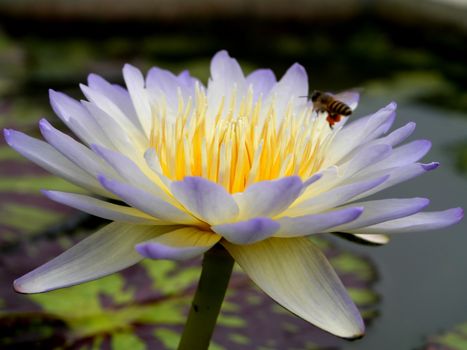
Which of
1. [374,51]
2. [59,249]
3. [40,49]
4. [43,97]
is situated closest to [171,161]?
[59,249]

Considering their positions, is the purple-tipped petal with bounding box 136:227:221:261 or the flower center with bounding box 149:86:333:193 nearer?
the purple-tipped petal with bounding box 136:227:221:261

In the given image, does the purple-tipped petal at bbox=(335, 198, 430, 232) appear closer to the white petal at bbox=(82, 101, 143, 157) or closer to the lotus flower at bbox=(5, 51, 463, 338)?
the lotus flower at bbox=(5, 51, 463, 338)

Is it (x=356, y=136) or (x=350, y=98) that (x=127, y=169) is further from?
(x=350, y=98)

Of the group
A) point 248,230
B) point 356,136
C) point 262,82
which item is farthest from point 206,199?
point 262,82

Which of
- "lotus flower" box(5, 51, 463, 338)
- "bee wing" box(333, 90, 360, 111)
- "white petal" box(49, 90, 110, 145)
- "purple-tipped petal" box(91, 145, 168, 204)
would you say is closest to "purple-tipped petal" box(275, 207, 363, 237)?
"lotus flower" box(5, 51, 463, 338)

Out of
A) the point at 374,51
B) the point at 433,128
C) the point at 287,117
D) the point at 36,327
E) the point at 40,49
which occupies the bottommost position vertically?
the point at 36,327

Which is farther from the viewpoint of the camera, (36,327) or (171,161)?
(36,327)

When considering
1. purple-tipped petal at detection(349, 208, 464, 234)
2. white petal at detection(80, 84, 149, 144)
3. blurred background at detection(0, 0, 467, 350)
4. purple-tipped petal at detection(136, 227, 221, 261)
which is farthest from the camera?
blurred background at detection(0, 0, 467, 350)

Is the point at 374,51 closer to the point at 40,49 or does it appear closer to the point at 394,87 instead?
the point at 394,87
